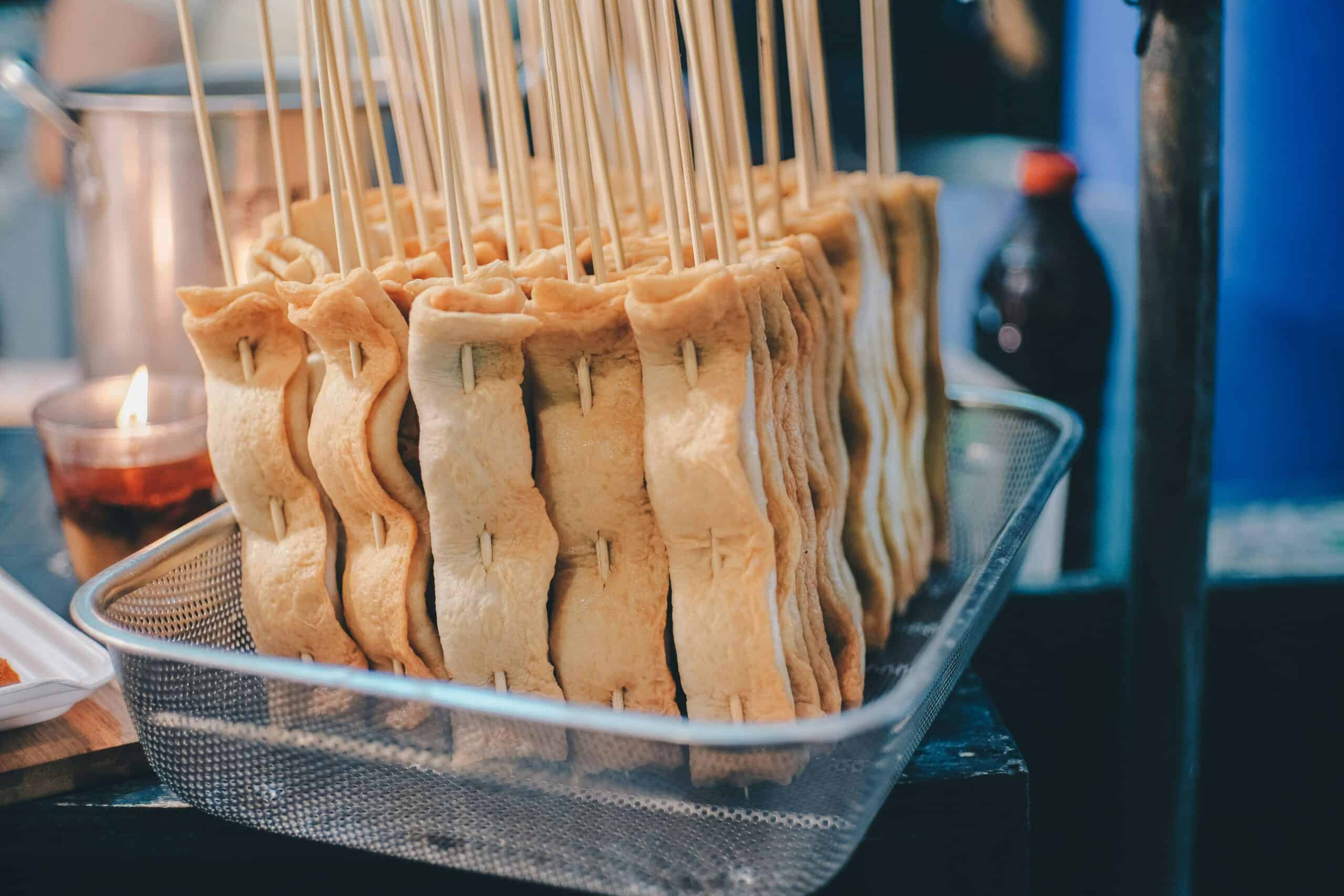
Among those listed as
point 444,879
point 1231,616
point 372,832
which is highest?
point 372,832

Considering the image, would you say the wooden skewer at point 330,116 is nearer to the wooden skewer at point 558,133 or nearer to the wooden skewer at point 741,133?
the wooden skewer at point 558,133

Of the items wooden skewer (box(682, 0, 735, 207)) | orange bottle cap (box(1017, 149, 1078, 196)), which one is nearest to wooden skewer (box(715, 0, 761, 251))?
wooden skewer (box(682, 0, 735, 207))

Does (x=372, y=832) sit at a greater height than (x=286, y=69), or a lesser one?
lesser

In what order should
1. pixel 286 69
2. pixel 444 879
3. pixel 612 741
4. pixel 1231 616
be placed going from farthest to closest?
pixel 286 69
pixel 1231 616
pixel 444 879
pixel 612 741

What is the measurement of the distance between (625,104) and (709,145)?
0.31 metres

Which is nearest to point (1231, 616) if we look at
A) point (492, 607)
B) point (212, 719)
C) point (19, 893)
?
point (492, 607)

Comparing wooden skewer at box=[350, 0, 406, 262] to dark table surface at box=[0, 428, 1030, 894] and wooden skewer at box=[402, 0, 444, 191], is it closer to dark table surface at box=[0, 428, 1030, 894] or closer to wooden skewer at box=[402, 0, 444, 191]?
wooden skewer at box=[402, 0, 444, 191]

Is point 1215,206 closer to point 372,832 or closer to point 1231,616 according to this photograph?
point 1231,616

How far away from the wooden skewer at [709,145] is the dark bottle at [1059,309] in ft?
3.23

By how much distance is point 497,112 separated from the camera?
83 centimetres

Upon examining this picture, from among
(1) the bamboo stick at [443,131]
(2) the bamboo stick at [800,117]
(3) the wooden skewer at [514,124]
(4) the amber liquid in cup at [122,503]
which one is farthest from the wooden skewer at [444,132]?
(4) the amber liquid in cup at [122,503]

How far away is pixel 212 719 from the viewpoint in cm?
80

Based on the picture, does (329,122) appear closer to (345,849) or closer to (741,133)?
(741,133)

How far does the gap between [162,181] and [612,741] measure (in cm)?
105
